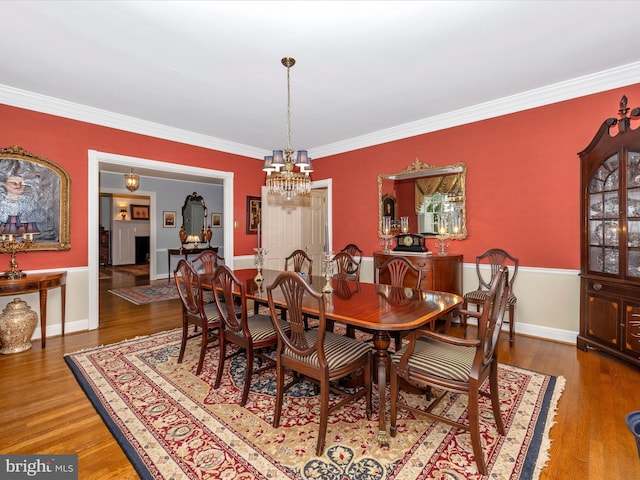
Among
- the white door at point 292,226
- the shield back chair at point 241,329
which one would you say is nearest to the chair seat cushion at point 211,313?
the shield back chair at point 241,329

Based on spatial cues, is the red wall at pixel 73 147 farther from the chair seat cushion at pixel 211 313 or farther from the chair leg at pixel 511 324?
the chair leg at pixel 511 324

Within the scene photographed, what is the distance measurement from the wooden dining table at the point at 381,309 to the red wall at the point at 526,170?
72.5 inches

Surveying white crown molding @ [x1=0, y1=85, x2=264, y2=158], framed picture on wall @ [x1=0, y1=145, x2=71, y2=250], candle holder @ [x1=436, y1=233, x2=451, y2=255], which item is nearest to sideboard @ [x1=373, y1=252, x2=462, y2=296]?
candle holder @ [x1=436, y1=233, x2=451, y2=255]

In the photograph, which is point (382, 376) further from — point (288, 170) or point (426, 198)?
point (426, 198)

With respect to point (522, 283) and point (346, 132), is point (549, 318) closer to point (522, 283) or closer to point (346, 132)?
point (522, 283)

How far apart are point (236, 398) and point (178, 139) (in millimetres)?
3743

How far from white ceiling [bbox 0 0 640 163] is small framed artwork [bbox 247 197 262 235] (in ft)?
5.18

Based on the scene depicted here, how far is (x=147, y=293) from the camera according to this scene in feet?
19.8

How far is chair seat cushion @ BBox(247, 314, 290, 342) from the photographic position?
2.31m

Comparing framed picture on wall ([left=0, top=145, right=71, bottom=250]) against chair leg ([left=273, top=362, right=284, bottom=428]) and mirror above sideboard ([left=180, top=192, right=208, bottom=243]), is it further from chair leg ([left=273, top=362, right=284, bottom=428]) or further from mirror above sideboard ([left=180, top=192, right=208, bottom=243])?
mirror above sideboard ([left=180, top=192, right=208, bottom=243])

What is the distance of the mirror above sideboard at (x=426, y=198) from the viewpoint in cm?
400

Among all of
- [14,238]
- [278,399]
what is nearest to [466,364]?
[278,399]

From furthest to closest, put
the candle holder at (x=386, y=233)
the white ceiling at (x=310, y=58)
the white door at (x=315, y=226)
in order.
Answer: the white door at (x=315, y=226), the candle holder at (x=386, y=233), the white ceiling at (x=310, y=58)

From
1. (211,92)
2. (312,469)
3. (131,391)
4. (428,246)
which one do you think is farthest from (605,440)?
(211,92)
